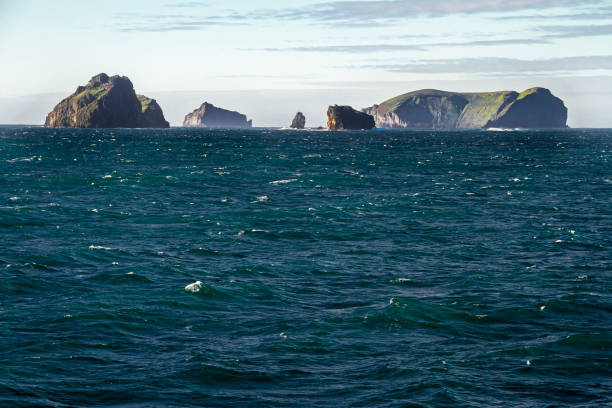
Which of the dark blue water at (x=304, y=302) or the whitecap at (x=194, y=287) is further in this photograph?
the whitecap at (x=194, y=287)

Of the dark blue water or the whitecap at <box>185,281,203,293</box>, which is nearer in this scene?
the dark blue water

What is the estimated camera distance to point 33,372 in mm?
19578

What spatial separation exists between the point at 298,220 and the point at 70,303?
76.1ft

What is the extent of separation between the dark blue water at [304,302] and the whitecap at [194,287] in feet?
0.35

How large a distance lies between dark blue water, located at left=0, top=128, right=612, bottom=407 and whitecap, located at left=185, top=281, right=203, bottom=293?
11 cm

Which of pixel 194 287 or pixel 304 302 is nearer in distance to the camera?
pixel 304 302

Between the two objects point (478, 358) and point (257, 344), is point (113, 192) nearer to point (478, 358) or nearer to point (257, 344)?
point (257, 344)

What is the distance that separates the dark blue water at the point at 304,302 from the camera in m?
18.8

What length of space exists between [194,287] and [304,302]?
5078 mm

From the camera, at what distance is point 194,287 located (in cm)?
2906

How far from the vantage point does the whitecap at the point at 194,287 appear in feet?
94.2

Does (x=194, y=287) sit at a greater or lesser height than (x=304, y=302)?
greater

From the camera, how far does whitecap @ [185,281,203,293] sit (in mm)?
28723

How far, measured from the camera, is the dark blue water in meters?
18.8
